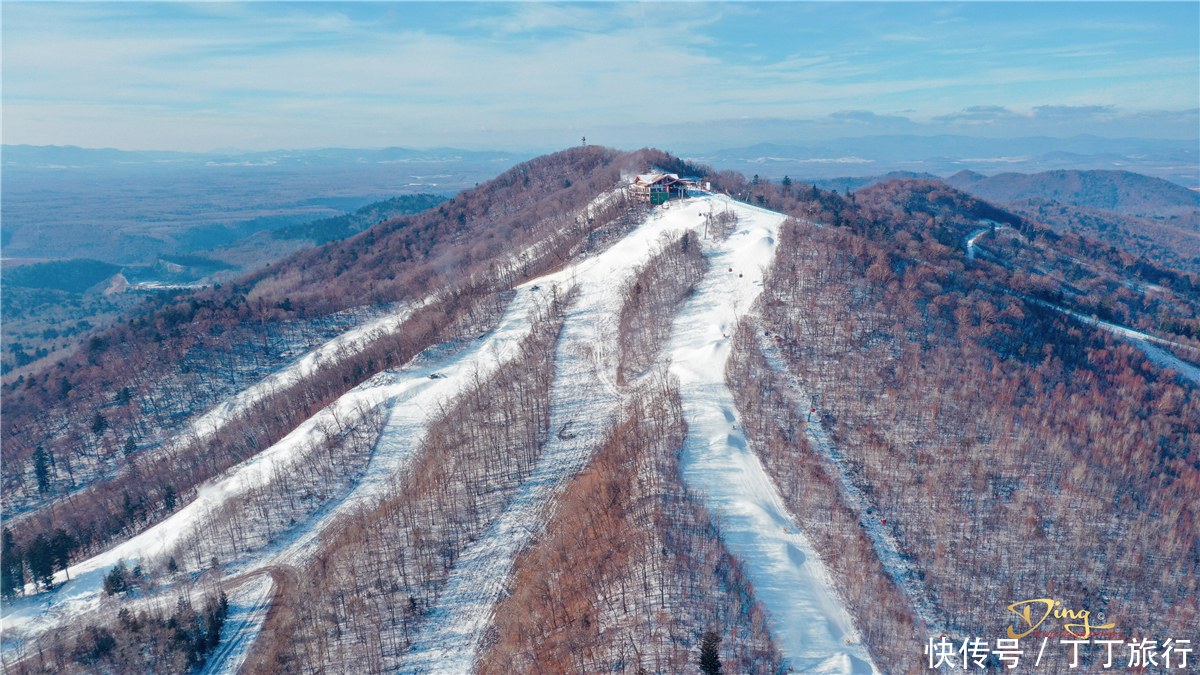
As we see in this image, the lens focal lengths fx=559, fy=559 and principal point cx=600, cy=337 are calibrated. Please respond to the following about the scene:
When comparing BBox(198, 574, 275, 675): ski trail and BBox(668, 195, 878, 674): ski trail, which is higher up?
BBox(668, 195, 878, 674): ski trail

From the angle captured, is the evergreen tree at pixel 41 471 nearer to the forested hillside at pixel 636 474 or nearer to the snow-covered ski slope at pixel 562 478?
the forested hillside at pixel 636 474

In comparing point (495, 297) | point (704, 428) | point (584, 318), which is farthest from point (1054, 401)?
point (495, 297)

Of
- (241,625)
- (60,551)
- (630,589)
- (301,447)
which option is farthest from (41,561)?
(630,589)

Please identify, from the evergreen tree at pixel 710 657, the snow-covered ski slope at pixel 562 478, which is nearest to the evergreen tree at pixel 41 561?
the snow-covered ski slope at pixel 562 478

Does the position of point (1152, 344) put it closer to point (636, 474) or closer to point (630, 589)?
point (636, 474)

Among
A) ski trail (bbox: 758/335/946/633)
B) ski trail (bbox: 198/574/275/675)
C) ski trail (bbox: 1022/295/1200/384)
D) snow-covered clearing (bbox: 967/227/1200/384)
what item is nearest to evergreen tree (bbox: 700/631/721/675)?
ski trail (bbox: 758/335/946/633)

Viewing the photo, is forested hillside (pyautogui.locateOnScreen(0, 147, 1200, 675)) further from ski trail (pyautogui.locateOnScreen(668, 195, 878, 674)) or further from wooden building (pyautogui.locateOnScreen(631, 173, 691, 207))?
wooden building (pyautogui.locateOnScreen(631, 173, 691, 207))
